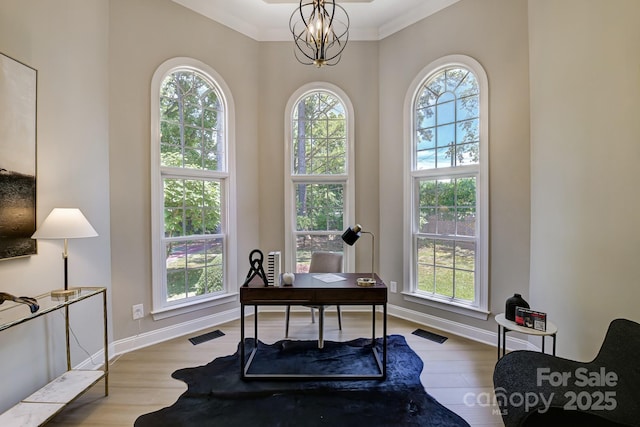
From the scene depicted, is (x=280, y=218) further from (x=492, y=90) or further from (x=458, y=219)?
(x=492, y=90)

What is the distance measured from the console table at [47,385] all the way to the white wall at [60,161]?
0.50 feet

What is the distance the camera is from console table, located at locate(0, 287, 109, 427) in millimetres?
1535

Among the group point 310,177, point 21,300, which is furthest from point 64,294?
point 310,177

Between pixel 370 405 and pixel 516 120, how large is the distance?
2.75 metres

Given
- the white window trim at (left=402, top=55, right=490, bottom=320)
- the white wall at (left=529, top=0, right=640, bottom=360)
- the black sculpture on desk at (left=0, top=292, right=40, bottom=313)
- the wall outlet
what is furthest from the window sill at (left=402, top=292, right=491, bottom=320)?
the black sculpture on desk at (left=0, top=292, right=40, bottom=313)

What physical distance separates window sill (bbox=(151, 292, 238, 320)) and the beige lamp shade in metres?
1.28

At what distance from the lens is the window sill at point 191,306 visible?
2918mm

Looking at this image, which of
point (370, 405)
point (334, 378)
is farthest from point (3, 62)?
point (370, 405)

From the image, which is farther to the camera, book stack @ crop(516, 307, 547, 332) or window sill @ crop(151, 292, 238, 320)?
window sill @ crop(151, 292, 238, 320)

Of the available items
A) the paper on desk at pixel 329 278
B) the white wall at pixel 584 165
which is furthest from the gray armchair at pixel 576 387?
the paper on desk at pixel 329 278

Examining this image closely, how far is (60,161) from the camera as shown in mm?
2166

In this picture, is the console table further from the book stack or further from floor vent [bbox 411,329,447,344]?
the book stack

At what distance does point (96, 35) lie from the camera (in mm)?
2506

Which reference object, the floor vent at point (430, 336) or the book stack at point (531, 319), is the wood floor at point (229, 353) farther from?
the book stack at point (531, 319)
